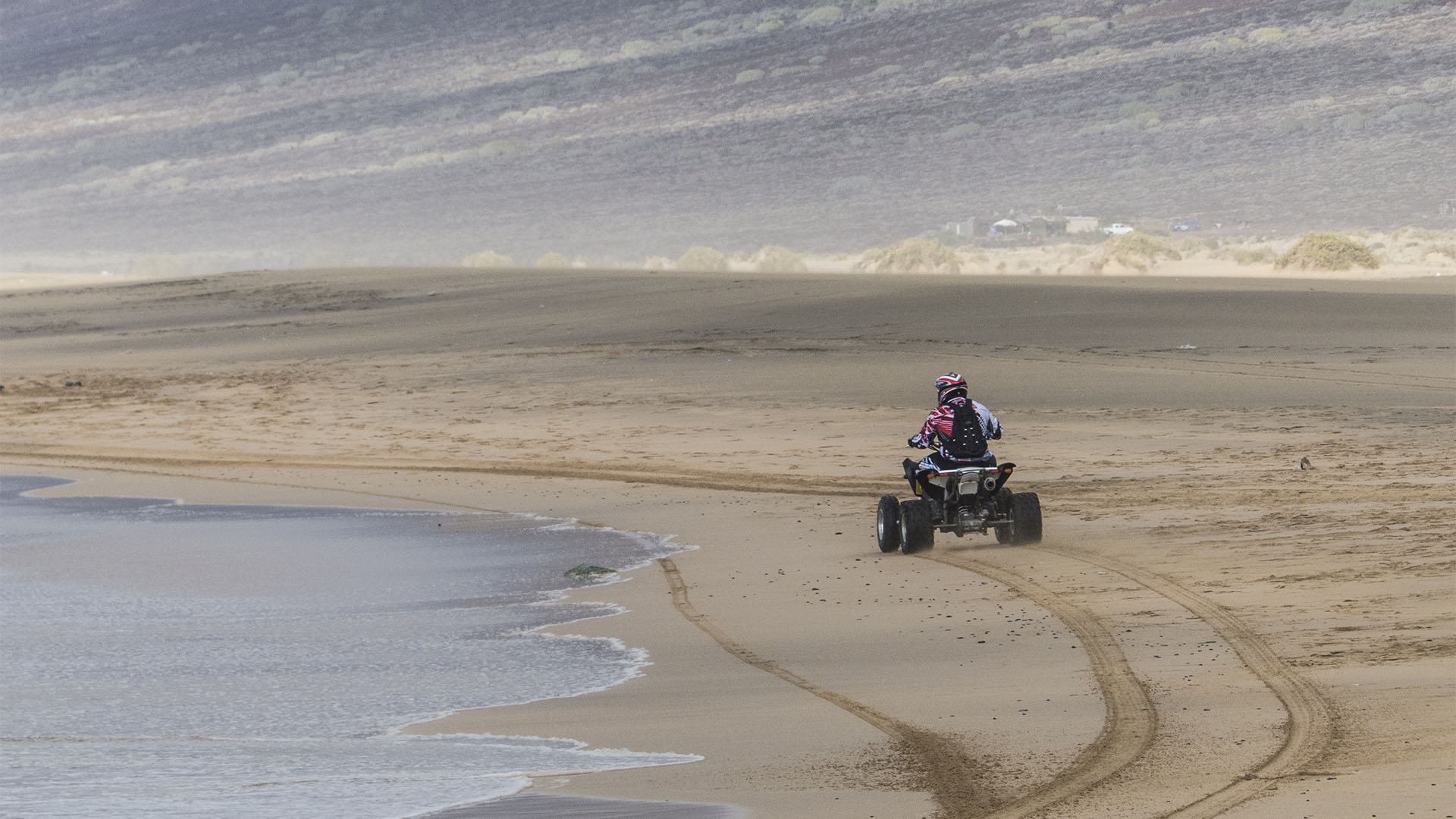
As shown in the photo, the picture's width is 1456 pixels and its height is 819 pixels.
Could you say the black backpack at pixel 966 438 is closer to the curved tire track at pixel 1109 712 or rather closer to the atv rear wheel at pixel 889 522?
the atv rear wheel at pixel 889 522

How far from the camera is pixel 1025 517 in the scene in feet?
42.2

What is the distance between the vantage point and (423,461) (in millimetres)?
21219

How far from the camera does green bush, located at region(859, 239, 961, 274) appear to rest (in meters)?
60.4

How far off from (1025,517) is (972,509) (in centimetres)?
36

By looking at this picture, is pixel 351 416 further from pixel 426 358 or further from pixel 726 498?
pixel 726 498

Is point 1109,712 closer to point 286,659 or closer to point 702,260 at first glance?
point 286,659

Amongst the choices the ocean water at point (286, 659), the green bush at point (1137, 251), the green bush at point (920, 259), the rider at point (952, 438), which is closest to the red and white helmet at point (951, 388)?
the rider at point (952, 438)

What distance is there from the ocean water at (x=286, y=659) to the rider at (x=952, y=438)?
212 centimetres

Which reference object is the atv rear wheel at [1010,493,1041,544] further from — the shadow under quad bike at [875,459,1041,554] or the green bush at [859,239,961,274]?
the green bush at [859,239,961,274]

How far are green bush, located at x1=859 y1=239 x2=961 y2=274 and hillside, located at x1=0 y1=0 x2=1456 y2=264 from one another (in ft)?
60.9

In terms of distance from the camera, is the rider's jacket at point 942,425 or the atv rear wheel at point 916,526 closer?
the atv rear wheel at point 916,526

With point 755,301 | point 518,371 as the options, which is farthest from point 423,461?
point 755,301

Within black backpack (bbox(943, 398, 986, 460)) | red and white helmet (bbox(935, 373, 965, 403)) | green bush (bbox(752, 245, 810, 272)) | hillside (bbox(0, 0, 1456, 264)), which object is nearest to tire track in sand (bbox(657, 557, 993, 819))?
black backpack (bbox(943, 398, 986, 460))

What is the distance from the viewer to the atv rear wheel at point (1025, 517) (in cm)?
1286
